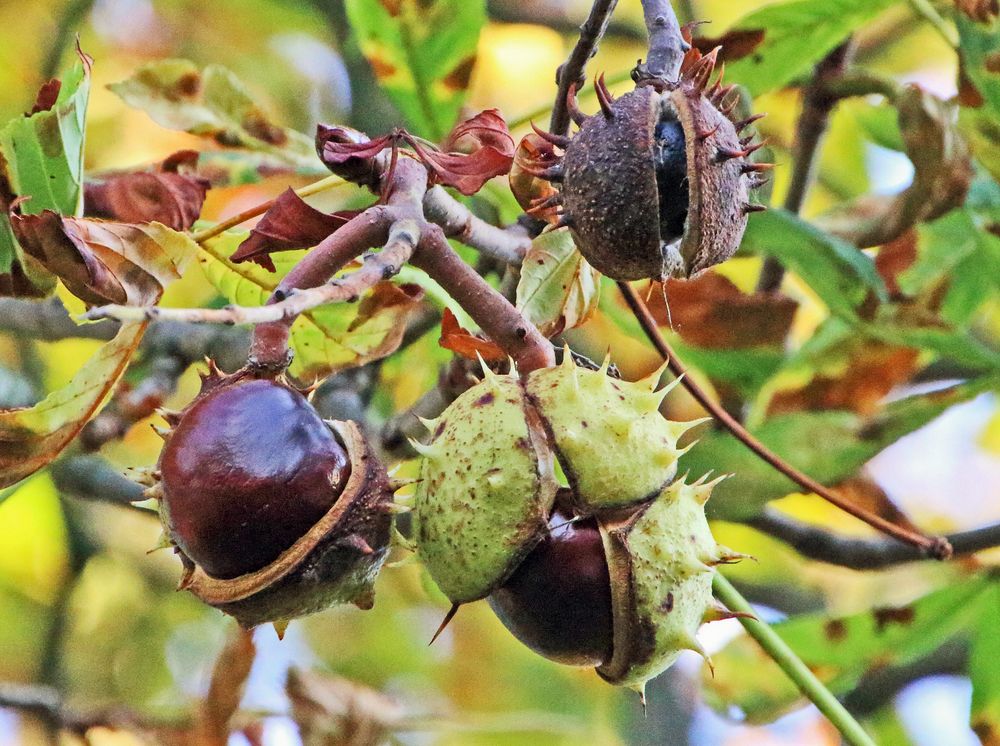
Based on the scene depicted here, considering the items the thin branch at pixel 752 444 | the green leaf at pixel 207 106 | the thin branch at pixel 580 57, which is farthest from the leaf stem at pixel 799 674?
the green leaf at pixel 207 106

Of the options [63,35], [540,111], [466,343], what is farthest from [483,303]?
[63,35]

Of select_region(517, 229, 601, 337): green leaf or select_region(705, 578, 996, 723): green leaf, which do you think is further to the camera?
select_region(705, 578, 996, 723): green leaf

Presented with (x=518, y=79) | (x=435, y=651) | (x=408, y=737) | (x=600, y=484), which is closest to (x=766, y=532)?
(x=600, y=484)

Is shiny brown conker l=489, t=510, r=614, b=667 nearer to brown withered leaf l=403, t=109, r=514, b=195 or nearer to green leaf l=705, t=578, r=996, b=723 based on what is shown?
brown withered leaf l=403, t=109, r=514, b=195

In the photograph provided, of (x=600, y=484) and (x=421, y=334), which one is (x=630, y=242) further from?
(x=421, y=334)

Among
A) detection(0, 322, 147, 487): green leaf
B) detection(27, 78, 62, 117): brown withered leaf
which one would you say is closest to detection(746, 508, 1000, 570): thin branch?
detection(0, 322, 147, 487): green leaf

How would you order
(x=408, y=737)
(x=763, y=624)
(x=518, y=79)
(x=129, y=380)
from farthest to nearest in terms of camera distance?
(x=518, y=79) < (x=408, y=737) < (x=129, y=380) < (x=763, y=624)
